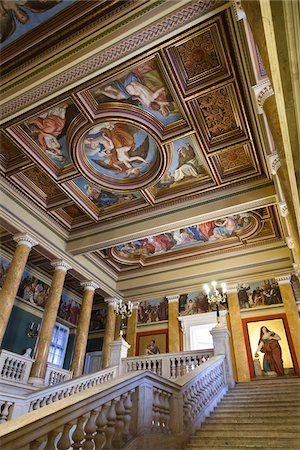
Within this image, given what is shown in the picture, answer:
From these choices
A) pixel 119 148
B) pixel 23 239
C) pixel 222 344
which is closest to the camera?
pixel 222 344

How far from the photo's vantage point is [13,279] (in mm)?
9484

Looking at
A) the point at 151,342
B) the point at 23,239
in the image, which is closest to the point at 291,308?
the point at 151,342

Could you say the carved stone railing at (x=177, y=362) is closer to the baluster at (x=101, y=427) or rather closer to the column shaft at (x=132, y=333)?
the baluster at (x=101, y=427)

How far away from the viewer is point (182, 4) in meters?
5.46

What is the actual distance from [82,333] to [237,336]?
598 cm

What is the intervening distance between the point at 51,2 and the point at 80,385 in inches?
355

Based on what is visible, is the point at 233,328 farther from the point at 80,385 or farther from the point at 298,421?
the point at 298,421

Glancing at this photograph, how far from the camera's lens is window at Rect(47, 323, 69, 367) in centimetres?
1481

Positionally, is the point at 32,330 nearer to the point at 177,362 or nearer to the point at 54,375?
the point at 54,375

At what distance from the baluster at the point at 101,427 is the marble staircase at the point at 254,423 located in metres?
1.71

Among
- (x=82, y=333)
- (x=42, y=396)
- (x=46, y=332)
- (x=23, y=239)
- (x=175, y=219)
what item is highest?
(x=175, y=219)

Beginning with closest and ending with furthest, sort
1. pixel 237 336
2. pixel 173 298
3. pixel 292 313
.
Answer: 1. pixel 292 313
2. pixel 237 336
3. pixel 173 298

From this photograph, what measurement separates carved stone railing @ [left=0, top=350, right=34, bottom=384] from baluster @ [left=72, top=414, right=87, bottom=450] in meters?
6.70

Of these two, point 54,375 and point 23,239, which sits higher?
point 23,239
